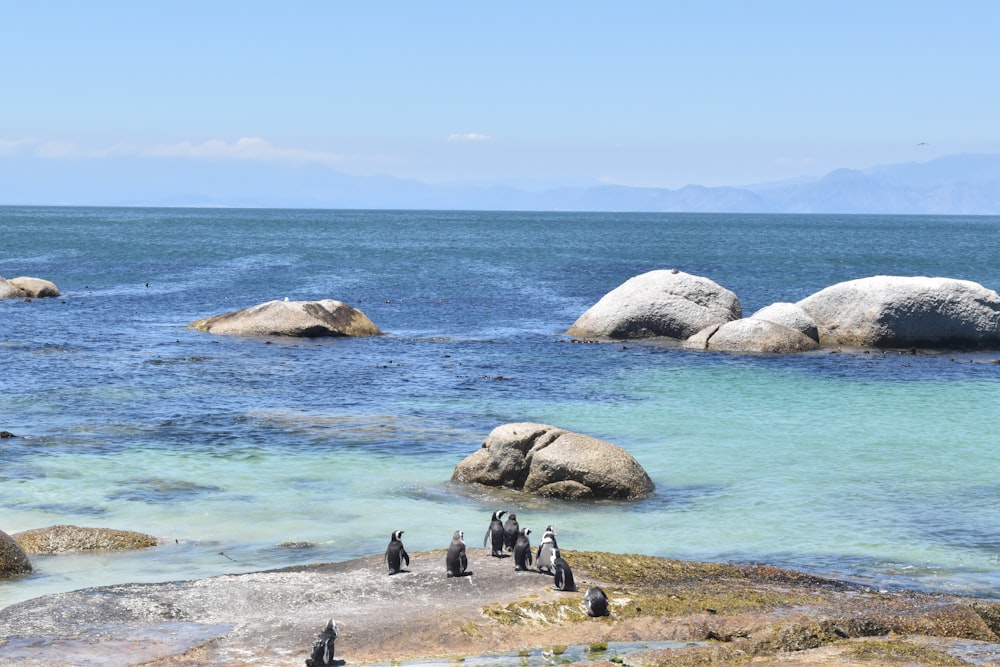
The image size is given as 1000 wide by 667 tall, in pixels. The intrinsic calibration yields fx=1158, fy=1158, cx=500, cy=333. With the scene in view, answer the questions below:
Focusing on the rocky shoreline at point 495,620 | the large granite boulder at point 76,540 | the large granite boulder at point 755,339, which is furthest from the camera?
the large granite boulder at point 755,339

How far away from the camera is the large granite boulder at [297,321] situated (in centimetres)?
4378

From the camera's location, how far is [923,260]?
108 meters

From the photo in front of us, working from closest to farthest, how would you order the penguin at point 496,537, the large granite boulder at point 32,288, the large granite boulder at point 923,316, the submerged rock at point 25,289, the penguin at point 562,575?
1. the penguin at point 562,575
2. the penguin at point 496,537
3. the large granite boulder at point 923,316
4. the submerged rock at point 25,289
5. the large granite boulder at point 32,288

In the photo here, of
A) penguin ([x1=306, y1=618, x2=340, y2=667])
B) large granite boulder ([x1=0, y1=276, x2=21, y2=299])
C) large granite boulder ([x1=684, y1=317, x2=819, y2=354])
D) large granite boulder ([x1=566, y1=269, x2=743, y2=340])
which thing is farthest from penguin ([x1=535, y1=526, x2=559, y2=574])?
large granite boulder ([x1=0, y1=276, x2=21, y2=299])

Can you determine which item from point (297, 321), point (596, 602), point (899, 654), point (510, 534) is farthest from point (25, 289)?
point (899, 654)

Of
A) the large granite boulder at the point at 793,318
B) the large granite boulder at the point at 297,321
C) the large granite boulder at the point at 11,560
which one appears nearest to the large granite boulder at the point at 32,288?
the large granite boulder at the point at 297,321

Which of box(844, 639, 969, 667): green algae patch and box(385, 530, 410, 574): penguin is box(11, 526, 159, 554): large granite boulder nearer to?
box(385, 530, 410, 574): penguin

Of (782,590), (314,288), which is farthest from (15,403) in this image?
(314,288)

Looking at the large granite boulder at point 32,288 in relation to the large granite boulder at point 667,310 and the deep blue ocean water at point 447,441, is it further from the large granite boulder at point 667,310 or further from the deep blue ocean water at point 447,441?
the large granite boulder at point 667,310

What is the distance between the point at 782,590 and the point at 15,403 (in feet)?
75.3

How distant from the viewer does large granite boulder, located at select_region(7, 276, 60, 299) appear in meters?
59.0

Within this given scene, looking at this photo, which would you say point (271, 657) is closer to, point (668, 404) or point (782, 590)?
point (782, 590)

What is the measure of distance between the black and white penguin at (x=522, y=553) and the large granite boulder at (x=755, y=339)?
2502cm

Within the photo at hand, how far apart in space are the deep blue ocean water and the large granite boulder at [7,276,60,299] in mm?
3307
